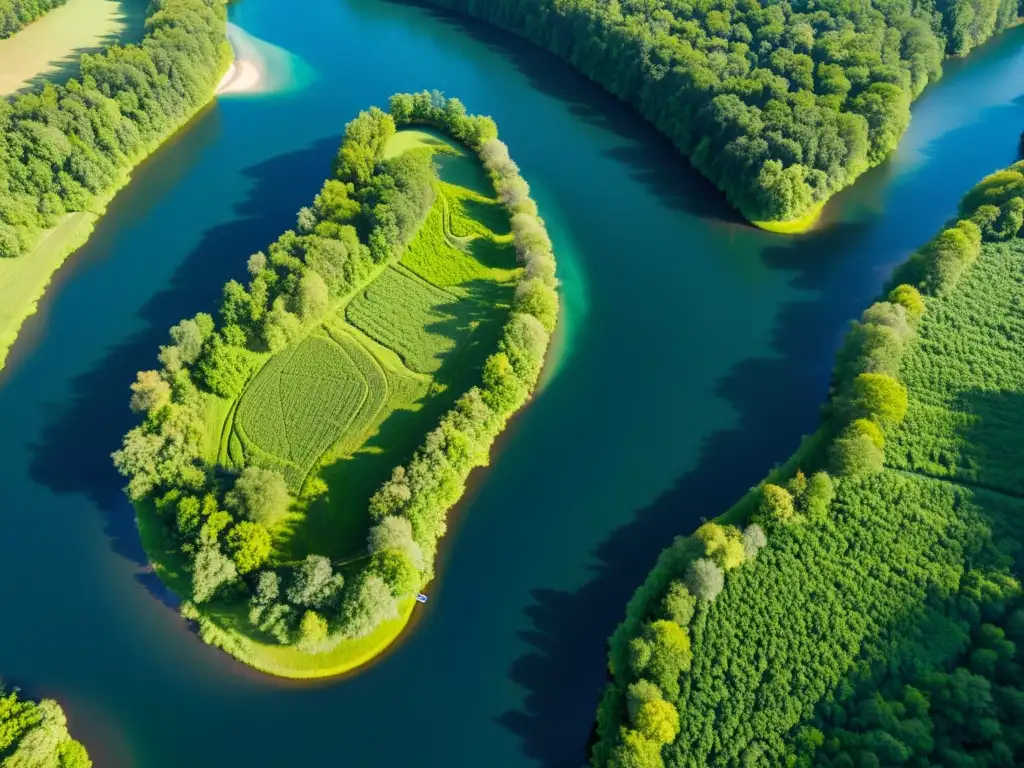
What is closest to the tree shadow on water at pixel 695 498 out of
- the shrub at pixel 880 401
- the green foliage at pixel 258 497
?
the shrub at pixel 880 401

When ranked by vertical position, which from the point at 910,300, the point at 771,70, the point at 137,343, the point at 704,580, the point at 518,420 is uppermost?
the point at 771,70

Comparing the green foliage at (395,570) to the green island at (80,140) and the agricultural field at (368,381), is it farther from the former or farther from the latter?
the green island at (80,140)

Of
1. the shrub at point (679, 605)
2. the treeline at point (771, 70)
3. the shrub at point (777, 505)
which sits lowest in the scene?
the shrub at point (679, 605)

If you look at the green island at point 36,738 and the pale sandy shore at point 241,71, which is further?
the pale sandy shore at point 241,71

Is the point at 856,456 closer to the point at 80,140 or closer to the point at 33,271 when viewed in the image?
the point at 33,271

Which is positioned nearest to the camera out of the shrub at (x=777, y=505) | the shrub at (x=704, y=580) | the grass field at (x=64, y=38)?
the shrub at (x=704, y=580)

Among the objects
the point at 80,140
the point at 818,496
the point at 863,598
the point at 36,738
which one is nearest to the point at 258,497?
the point at 36,738

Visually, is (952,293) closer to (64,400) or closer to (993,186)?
(993,186)
